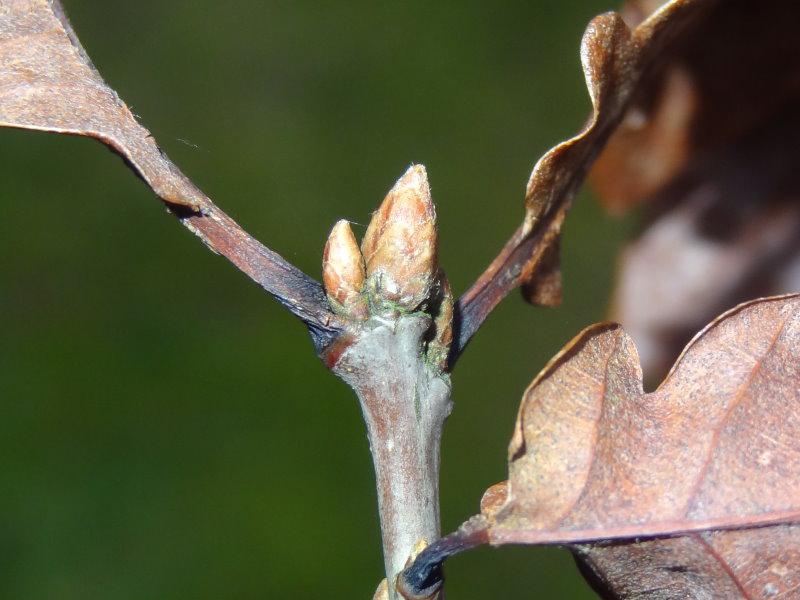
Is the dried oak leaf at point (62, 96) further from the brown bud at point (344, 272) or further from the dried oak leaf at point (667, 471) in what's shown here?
the dried oak leaf at point (667, 471)

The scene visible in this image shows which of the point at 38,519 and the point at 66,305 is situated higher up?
the point at 66,305

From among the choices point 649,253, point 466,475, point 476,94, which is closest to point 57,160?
point 476,94

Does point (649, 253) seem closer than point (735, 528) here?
No

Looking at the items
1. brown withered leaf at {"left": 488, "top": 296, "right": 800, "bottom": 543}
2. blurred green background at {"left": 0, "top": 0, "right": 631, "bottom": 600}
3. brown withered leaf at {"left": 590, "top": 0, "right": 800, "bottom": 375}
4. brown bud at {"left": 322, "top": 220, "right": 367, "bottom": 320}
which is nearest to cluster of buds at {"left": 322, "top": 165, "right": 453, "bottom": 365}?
brown bud at {"left": 322, "top": 220, "right": 367, "bottom": 320}

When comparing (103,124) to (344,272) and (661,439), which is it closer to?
(344,272)

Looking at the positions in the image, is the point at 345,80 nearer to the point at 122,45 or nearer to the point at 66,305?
the point at 122,45

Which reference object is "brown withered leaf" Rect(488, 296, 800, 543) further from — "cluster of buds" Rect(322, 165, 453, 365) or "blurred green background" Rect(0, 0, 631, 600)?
"blurred green background" Rect(0, 0, 631, 600)
